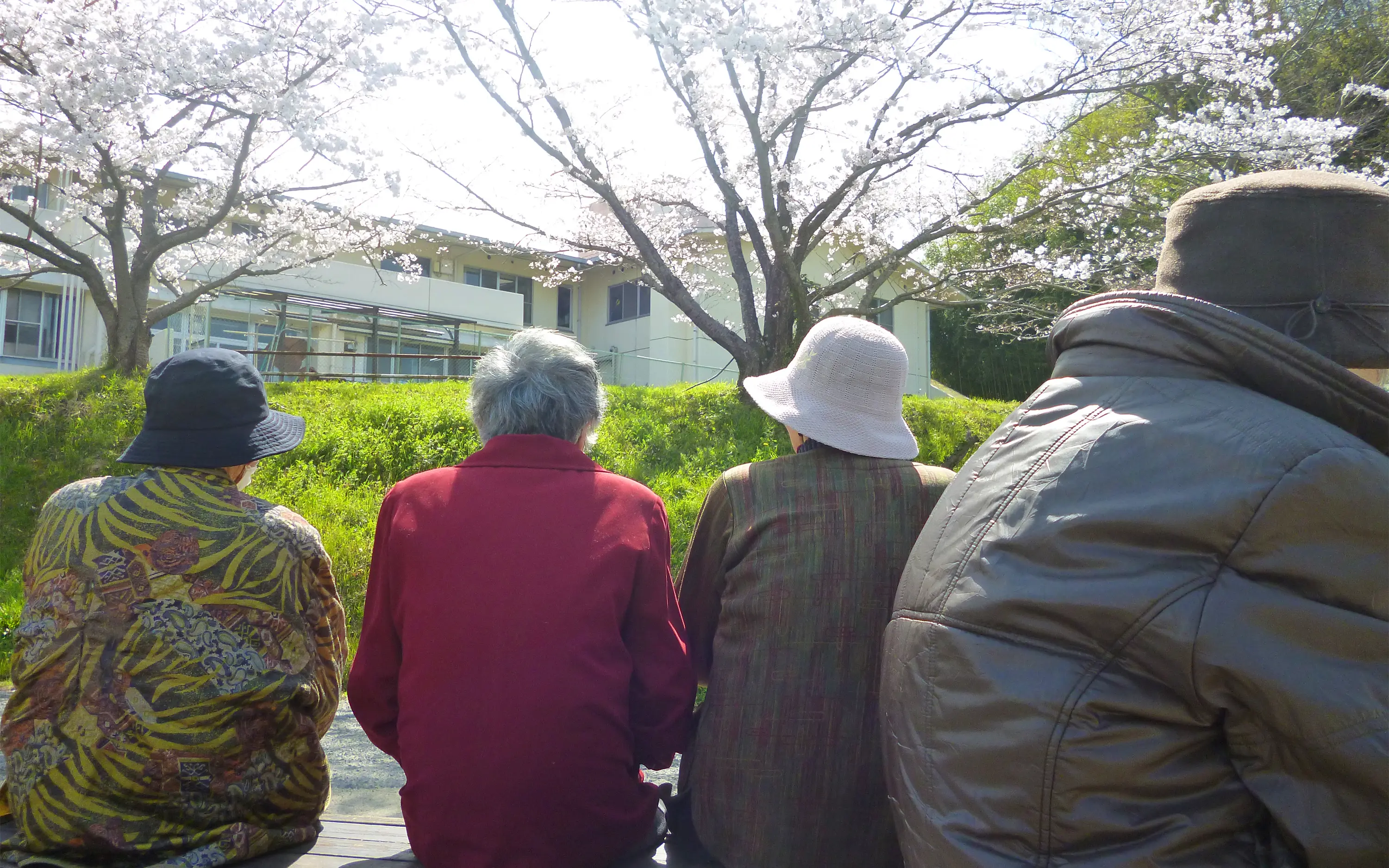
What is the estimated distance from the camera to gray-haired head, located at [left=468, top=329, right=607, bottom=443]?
2.37 meters

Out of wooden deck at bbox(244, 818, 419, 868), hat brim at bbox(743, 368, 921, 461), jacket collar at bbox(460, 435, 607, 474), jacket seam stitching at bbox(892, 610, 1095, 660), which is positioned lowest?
wooden deck at bbox(244, 818, 419, 868)

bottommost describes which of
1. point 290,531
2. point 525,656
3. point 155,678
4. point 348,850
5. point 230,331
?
point 348,850

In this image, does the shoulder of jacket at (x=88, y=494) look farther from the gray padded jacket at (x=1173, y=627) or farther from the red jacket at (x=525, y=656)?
the gray padded jacket at (x=1173, y=627)

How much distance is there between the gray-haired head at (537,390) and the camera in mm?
2373

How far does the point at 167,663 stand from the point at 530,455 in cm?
100

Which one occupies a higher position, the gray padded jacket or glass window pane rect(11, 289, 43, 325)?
glass window pane rect(11, 289, 43, 325)

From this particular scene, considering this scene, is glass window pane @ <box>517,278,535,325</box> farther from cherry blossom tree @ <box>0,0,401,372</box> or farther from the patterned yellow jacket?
the patterned yellow jacket

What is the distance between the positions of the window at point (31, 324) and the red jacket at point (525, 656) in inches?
796

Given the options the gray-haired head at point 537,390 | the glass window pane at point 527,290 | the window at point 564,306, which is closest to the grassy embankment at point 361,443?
the gray-haired head at point 537,390

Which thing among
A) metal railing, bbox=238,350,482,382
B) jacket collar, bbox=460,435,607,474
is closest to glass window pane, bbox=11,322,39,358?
metal railing, bbox=238,350,482,382

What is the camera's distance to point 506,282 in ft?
79.8

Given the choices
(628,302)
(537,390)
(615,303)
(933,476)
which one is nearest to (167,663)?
(537,390)

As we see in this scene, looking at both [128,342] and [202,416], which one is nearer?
[202,416]

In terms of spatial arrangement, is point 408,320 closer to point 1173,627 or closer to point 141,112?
point 141,112
